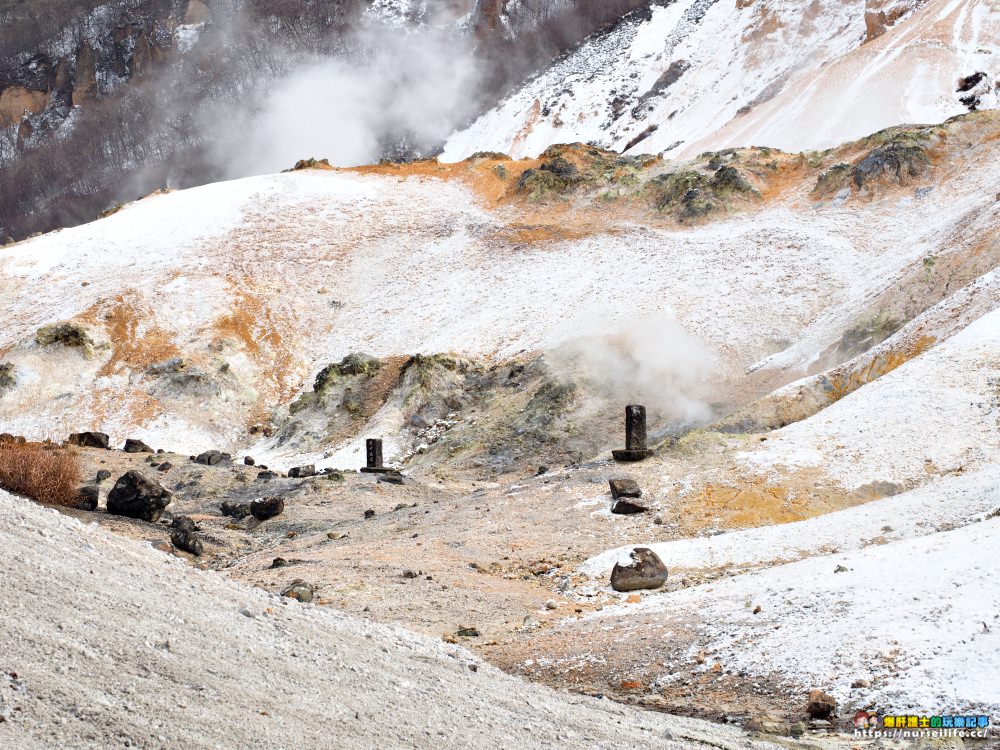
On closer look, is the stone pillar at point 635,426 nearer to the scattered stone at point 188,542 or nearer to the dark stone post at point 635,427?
the dark stone post at point 635,427

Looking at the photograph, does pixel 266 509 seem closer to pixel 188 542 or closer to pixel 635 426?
pixel 188 542

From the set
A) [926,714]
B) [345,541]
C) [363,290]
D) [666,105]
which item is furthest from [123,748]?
[666,105]

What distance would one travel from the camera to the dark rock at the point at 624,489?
12906mm

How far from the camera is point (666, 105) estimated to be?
209 feet

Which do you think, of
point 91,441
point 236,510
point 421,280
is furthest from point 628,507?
point 421,280

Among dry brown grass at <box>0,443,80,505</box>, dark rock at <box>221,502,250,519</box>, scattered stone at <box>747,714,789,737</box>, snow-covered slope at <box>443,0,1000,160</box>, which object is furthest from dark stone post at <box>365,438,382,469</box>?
snow-covered slope at <box>443,0,1000,160</box>

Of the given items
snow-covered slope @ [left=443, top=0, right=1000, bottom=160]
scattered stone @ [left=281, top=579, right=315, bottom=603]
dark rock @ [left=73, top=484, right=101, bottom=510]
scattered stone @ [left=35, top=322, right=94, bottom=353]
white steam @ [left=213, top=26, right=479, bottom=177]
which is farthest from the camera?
white steam @ [left=213, top=26, right=479, bottom=177]

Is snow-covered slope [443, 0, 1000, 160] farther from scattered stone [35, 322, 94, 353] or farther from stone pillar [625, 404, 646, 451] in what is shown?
stone pillar [625, 404, 646, 451]

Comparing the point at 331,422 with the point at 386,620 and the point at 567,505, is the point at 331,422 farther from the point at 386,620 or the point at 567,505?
the point at 386,620

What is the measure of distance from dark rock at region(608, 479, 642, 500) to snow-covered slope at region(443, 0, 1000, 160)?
35.8m

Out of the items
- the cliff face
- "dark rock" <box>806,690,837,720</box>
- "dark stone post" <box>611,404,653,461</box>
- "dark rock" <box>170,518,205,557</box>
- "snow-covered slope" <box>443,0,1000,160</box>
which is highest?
the cliff face

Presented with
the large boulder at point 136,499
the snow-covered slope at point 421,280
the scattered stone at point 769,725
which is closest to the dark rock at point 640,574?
the scattered stone at point 769,725

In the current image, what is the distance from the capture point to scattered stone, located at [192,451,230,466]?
835 inches

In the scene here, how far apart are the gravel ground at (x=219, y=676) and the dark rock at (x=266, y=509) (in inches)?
324
